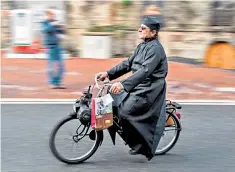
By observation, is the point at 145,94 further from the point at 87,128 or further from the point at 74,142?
the point at 74,142

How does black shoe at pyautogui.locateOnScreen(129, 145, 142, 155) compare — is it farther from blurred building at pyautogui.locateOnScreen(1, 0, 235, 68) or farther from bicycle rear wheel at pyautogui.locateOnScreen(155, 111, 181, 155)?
blurred building at pyautogui.locateOnScreen(1, 0, 235, 68)

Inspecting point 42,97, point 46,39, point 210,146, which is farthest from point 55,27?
point 210,146

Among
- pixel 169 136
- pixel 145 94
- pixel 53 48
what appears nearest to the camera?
pixel 145 94

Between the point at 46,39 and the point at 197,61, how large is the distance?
5.20 m

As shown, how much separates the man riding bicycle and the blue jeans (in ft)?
16.4

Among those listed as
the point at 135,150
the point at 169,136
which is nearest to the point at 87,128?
the point at 135,150

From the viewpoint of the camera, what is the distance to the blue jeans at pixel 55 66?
1080 cm

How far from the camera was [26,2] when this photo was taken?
15.2 metres

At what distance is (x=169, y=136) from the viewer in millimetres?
6570

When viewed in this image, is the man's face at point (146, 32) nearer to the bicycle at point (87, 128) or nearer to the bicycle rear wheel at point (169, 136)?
the bicycle at point (87, 128)

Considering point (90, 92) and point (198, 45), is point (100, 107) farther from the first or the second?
point (198, 45)

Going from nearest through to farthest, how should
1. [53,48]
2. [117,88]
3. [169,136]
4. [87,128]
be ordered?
[117,88]
[87,128]
[169,136]
[53,48]

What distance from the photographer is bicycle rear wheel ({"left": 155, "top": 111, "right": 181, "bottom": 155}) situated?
6.43m

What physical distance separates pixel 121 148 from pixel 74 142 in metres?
0.75
